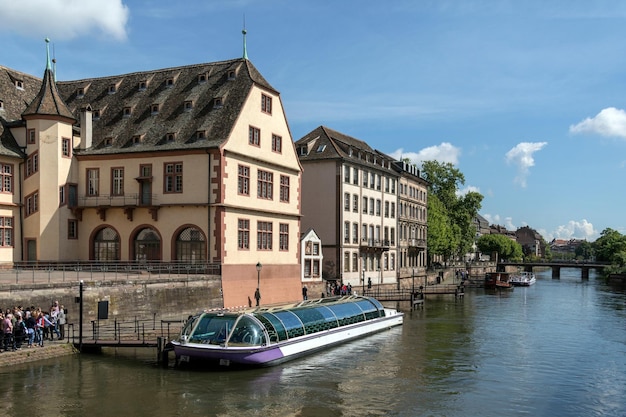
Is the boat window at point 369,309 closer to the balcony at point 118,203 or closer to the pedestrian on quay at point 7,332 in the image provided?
the balcony at point 118,203

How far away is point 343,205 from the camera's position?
6569cm

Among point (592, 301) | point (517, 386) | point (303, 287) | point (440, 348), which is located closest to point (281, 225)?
point (303, 287)

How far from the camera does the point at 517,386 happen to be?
2547cm

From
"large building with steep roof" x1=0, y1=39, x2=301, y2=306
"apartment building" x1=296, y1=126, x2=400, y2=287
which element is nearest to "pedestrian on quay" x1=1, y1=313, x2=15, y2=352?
"large building with steep roof" x1=0, y1=39, x2=301, y2=306

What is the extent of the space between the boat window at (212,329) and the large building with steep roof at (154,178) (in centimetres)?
1424

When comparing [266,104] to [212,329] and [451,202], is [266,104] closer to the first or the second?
[212,329]

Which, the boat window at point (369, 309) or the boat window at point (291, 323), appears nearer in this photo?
the boat window at point (291, 323)

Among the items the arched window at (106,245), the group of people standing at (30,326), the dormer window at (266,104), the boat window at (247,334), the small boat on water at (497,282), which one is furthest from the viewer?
the small boat on water at (497,282)

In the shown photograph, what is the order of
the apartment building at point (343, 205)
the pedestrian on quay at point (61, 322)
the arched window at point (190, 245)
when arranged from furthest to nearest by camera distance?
the apartment building at point (343, 205)
the arched window at point (190, 245)
the pedestrian on quay at point (61, 322)

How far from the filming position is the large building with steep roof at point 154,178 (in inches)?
1709

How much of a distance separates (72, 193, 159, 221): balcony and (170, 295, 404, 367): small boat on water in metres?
15.1

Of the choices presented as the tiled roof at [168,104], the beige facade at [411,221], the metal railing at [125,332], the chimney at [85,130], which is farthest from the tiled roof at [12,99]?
the beige facade at [411,221]

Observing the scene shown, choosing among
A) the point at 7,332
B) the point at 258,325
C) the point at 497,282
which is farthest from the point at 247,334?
the point at 497,282

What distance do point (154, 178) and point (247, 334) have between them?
19.8 metres
